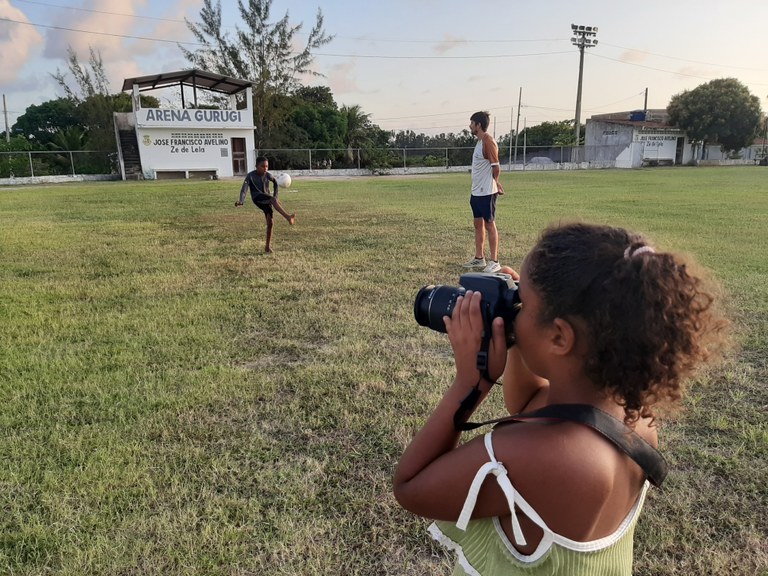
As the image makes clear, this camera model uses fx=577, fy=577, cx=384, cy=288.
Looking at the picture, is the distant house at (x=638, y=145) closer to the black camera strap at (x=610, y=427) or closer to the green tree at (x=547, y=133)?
the green tree at (x=547, y=133)

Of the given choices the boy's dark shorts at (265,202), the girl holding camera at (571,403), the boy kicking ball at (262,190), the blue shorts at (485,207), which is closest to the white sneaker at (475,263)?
the blue shorts at (485,207)

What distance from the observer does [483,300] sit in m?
1.23

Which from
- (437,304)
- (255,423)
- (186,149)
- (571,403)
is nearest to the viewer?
(571,403)

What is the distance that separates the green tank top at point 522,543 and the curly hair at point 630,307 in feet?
0.85

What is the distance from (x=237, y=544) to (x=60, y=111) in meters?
68.6

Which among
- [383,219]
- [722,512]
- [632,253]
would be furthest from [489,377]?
[383,219]

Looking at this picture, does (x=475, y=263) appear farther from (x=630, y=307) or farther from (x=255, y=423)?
(x=630, y=307)

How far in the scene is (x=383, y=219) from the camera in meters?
12.8

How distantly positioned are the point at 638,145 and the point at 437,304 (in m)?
58.8

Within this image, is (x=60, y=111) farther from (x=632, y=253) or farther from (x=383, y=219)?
(x=632, y=253)

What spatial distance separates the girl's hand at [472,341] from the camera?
3.91 ft

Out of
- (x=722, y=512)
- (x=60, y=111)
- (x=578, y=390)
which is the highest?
(x=60, y=111)

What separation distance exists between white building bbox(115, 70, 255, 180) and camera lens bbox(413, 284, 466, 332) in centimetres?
3721

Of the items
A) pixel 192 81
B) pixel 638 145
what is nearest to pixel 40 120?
pixel 192 81
